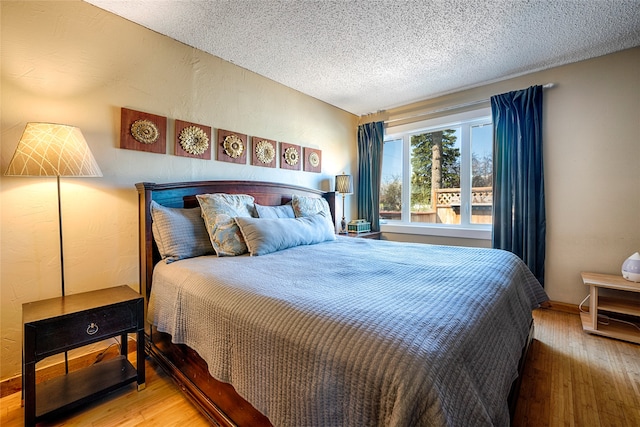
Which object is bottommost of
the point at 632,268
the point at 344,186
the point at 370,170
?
the point at 632,268

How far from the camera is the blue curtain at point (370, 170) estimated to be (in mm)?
4090

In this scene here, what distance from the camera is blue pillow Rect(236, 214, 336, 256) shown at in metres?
2.06

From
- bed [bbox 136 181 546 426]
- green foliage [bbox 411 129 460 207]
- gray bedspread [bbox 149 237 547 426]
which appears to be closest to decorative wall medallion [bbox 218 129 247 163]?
bed [bbox 136 181 546 426]

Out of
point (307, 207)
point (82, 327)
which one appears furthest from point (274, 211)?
point (82, 327)

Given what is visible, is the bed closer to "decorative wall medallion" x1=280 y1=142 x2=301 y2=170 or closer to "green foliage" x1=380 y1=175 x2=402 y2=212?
"decorative wall medallion" x1=280 y1=142 x2=301 y2=170

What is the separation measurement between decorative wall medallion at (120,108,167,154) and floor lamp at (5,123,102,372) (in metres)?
0.47

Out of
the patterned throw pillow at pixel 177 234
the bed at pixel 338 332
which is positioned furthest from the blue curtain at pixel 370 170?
the patterned throw pillow at pixel 177 234

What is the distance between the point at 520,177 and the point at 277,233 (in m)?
2.60

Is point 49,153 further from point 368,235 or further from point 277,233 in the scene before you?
point 368,235

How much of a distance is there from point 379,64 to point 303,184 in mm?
1549

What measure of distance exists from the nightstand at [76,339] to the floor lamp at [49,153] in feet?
2.34

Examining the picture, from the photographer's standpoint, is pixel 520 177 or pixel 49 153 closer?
pixel 49 153

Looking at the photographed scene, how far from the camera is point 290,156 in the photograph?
3307 mm

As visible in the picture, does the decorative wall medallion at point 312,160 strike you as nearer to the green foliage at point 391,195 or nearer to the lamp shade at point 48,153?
Answer: the green foliage at point 391,195
